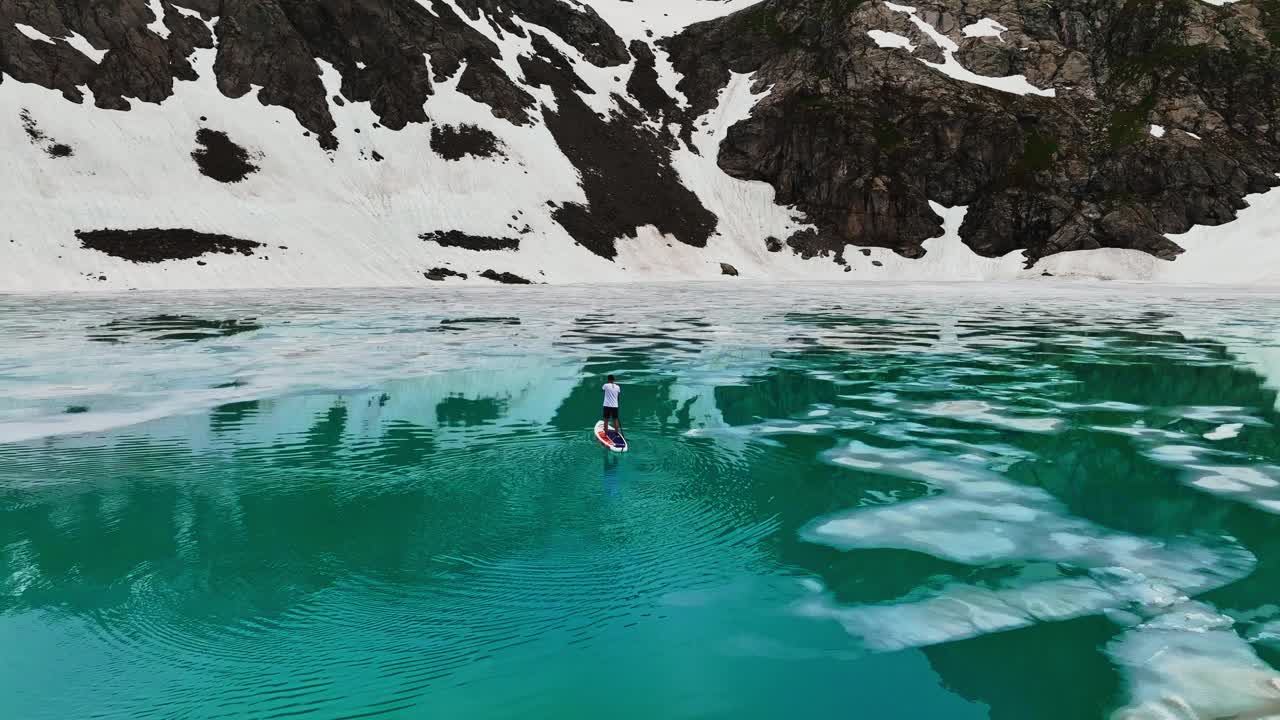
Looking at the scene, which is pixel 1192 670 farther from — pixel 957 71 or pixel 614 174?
pixel 957 71

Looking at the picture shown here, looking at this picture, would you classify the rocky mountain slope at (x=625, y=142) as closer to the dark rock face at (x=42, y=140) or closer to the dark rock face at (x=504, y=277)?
the dark rock face at (x=42, y=140)

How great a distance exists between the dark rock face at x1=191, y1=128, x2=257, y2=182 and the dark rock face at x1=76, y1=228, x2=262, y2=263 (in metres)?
10.7

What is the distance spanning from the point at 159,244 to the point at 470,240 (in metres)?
27.2

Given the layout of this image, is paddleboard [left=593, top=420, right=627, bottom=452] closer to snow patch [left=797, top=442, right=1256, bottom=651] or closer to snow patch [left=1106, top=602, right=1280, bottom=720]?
snow patch [left=797, top=442, right=1256, bottom=651]

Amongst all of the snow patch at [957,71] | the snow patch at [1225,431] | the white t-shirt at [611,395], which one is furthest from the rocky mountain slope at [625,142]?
the snow patch at [1225,431]

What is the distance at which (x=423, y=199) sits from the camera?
270 feet

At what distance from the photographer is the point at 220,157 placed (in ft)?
250

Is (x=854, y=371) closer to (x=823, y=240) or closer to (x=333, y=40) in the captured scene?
(x=823, y=240)

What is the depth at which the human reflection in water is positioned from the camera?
1042cm

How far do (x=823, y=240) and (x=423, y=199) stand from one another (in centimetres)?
4829

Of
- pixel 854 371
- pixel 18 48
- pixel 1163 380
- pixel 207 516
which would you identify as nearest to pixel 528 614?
pixel 207 516

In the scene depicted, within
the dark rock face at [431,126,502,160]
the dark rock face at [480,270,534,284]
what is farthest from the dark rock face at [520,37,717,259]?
the dark rock face at [480,270,534,284]

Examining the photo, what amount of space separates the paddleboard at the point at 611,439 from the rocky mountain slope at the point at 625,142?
5984 centimetres

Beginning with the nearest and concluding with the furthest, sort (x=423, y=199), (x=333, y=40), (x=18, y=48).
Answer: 1. (x=18, y=48)
2. (x=423, y=199)
3. (x=333, y=40)
